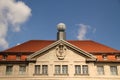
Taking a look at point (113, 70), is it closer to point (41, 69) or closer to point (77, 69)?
point (77, 69)

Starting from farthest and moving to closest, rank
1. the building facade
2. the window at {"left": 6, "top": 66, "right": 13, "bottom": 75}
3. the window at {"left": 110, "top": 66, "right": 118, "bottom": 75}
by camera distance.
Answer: the window at {"left": 6, "top": 66, "right": 13, "bottom": 75} → the window at {"left": 110, "top": 66, "right": 118, "bottom": 75} → the building facade

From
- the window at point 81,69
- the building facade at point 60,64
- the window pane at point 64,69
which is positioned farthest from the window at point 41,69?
the window at point 81,69

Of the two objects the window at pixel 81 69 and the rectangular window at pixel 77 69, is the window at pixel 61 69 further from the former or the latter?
the window at pixel 81 69

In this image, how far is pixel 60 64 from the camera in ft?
150

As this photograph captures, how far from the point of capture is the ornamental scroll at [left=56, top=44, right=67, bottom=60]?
4603cm

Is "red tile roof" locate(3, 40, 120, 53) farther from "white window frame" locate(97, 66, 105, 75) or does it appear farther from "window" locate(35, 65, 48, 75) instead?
"window" locate(35, 65, 48, 75)

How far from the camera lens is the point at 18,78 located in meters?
45.2

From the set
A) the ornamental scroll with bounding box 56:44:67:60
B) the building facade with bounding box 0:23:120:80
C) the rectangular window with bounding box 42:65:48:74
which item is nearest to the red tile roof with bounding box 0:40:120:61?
the building facade with bounding box 0:23:120:80

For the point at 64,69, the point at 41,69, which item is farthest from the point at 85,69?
the point at 41,69

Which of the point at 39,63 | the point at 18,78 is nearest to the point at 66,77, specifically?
the point at 39,63

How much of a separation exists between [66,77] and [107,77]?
703 centimetres

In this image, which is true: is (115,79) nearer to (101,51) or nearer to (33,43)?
(101,51)

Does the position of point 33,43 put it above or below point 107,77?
above

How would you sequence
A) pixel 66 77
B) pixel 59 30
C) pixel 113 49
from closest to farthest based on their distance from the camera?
pixel 66 77
pixel 113 49
pixel 59 30
